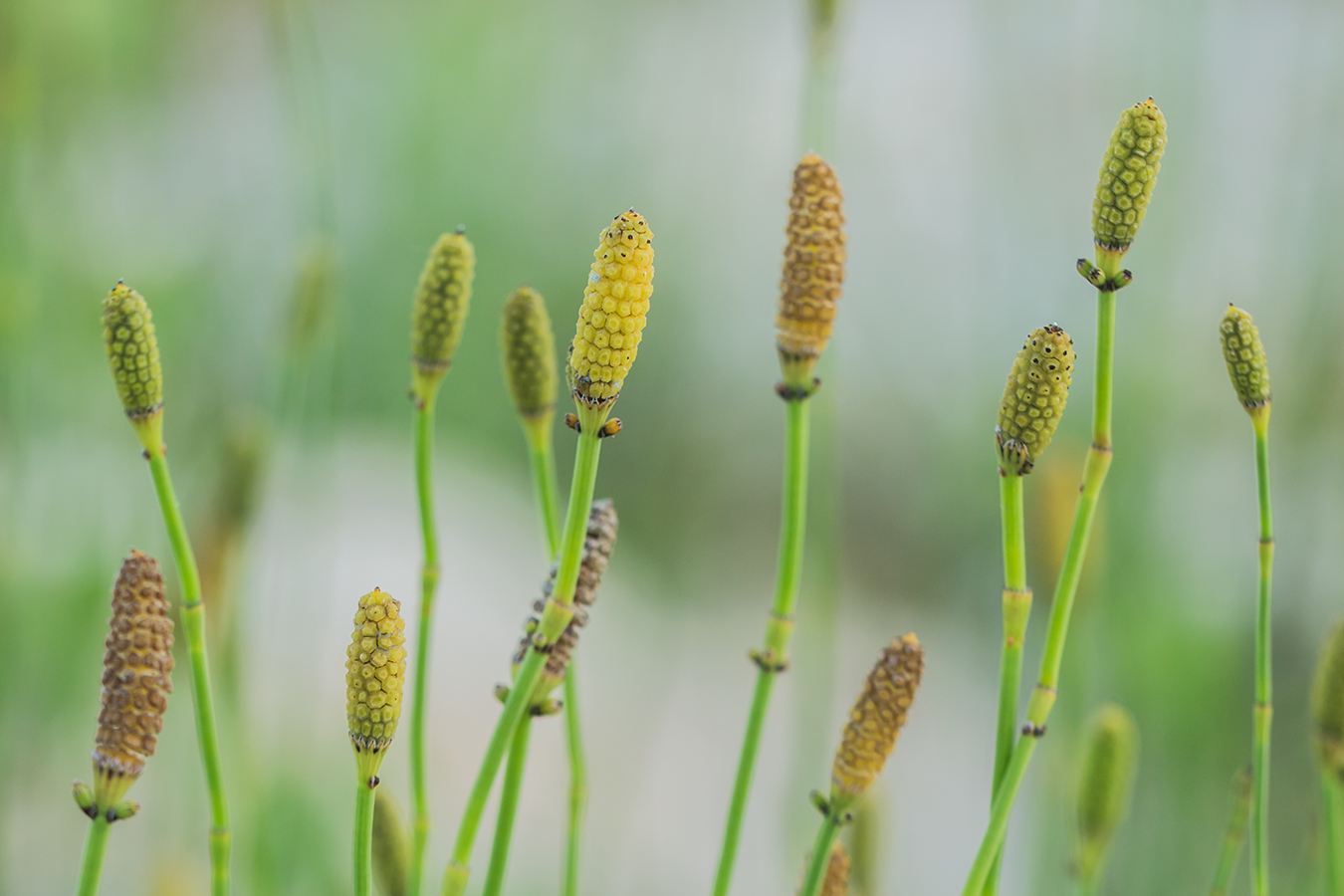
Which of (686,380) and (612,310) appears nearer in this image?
(612,310)

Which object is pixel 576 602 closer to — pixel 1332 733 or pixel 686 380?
pixel 1332 733

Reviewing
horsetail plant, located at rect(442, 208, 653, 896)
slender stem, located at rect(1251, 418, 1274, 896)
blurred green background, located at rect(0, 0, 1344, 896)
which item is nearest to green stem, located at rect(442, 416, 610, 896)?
horsetail plant, located at rect(442, 208, 653, 896)

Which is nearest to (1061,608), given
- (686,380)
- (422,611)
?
(422,611)

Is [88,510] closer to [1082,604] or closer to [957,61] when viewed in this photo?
[1082,604]

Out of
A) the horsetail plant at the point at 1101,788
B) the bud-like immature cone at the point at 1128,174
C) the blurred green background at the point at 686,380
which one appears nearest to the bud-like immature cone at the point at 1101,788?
the horsetail plant at the point at 1101,788

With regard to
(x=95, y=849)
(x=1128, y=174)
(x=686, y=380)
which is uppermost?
(x=686, y=380)

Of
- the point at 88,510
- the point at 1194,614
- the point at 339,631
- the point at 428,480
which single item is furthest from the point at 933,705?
the point at 428,480

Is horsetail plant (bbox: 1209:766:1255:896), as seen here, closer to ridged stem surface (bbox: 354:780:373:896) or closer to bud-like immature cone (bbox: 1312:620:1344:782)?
bud-like immature cone (bbox: 1312:620:1344:782)
